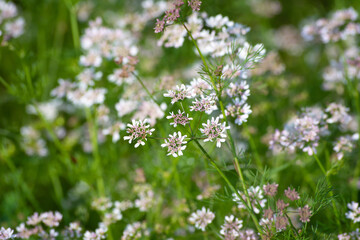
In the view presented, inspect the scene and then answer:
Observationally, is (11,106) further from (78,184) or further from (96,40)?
(96,40)

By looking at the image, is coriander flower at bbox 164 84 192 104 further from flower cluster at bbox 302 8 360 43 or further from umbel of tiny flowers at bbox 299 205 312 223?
flower cluster at bbox 302 8 360 43

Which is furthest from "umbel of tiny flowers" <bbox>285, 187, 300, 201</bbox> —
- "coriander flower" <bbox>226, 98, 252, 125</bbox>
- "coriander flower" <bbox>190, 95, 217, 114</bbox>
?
"coriander flower" <bbox>190, 95, 217, 114</bbox>

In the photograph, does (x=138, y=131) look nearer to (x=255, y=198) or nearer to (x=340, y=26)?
(x=255, y=198)

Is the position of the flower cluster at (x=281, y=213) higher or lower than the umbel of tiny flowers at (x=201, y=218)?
lower

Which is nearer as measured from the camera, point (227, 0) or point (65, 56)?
point (65, 56)

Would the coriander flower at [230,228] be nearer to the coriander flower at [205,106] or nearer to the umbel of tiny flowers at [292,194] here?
the umbel of tiny flowers at [292,194]

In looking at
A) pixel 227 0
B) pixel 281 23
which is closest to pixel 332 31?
pixel 227 0

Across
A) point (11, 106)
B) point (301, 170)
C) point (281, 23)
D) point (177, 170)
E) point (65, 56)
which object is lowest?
point (301, 170)

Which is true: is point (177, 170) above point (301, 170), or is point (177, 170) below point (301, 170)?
above

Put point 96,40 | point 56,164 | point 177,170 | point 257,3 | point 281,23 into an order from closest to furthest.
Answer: point 177,170 → point 96,40 → point 56,164 → point 257,3 → point 281,23

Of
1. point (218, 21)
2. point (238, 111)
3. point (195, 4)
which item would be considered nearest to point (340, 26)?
point (218, 21)

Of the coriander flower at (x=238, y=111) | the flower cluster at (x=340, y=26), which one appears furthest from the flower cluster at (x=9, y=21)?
the flower cluster at (x=340, y=26)
